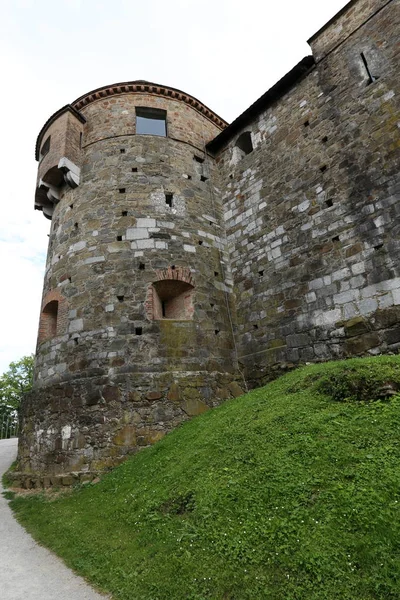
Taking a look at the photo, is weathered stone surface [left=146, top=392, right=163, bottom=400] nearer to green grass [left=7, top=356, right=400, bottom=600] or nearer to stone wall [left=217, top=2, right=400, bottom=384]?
green grass [left=7, top=356, right=400, bottom=600]

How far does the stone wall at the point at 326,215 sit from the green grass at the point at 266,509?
1.73 metres

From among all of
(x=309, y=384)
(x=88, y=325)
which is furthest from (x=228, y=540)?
(x=88, y=325)

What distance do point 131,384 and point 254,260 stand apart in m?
4.56

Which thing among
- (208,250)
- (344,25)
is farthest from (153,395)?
(344,25)

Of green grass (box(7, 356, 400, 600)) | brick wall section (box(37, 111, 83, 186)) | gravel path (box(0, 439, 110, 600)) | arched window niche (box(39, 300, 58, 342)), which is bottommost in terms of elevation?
gravel path (box(0, 439, 110, 600))

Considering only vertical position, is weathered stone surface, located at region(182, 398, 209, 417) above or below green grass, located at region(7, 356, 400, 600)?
above

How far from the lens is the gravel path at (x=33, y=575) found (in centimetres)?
345

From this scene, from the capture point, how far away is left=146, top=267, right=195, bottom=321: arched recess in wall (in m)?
8.95

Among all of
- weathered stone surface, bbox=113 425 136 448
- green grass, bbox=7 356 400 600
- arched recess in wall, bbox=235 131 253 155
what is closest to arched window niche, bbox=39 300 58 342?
weathered stone surface, bbox=113 425 136 448

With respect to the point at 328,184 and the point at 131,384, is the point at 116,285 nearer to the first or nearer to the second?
the point at 131,384

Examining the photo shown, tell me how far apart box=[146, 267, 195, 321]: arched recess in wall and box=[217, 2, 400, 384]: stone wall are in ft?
5.01

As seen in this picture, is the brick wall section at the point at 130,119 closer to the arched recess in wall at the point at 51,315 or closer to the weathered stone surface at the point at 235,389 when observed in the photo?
the arched recess in wall at the point at 51,315

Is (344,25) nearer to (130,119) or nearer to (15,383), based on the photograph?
(130,119)

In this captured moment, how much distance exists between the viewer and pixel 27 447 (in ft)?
27.9
